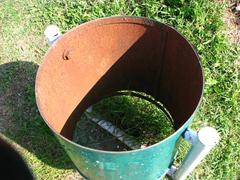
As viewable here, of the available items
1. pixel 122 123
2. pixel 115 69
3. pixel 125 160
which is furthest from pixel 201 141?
pixel 122 123

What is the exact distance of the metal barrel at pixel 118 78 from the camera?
2.13 m

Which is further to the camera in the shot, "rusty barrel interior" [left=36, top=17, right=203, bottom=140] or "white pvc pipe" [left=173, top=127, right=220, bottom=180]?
"rusty barrel interior" [left=36, top=17, right=203, bottom=140]

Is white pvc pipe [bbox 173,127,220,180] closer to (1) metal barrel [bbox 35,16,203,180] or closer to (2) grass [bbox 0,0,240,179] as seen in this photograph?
(1) metal barrel [bbox 35,16,203,180]

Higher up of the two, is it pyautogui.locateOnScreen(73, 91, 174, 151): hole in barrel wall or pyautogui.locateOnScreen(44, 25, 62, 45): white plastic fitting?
pyautogui.locateOnScreen(44, 25, 62, 45): white plastic fitting

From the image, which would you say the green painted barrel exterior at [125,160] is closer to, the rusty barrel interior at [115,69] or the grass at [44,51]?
the rusty barrel interior at [115,69]

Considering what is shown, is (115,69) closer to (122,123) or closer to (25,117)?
(122,123)

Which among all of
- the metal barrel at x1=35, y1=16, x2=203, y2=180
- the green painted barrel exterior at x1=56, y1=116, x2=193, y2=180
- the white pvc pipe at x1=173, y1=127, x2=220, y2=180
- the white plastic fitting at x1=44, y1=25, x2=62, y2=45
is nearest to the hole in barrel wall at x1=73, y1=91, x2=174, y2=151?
the metal barrel at x1=35, y1=16, x2=203, y2=180

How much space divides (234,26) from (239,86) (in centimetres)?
59

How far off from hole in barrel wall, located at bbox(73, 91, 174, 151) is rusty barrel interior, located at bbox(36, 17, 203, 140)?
0.19 meters

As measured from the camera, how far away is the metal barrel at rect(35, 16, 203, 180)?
7.00ft

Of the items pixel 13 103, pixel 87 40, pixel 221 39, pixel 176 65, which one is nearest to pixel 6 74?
pixel 13 103

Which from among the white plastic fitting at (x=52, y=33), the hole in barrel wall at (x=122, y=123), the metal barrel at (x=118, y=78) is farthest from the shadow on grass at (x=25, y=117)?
the white plastic fitting at (x=52, y=33)

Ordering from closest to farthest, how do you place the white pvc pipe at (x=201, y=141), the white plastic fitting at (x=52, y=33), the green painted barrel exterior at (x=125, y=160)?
the green painted barrel exterior at (x=125, y=160) < the white pvc pipe at (x=201, y=141) < the white plastic fitting at (x=52, y=33)

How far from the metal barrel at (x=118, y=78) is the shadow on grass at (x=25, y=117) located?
1.07 ft
